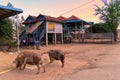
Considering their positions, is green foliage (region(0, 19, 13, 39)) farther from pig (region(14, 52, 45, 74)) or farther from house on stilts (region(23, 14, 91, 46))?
pig (region(14, 52, 45, 74))

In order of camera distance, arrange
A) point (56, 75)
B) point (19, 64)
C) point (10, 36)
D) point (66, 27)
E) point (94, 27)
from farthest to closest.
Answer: point (94, 27) < point (66, 27) < point (10, 36) < point (19, 64) < point (56, 75)

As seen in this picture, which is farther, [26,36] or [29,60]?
[26,36]

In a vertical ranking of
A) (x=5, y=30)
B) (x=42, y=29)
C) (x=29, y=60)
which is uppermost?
(x=42, y=29)

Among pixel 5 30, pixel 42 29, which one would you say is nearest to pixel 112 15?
pixel 42 29

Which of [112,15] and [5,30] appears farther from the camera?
[112,15]

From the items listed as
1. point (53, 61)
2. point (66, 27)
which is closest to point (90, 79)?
point (53, 61)

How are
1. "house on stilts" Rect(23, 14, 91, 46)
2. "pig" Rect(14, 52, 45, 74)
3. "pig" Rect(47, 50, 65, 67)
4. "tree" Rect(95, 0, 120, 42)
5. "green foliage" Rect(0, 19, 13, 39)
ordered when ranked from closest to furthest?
"pig" Rect(14, 52, 45, 74) < "pig" Rect(47, 50, 65, 67) < "green foliage" Rect(0, 19, 13, 39) < "house on stilts" Rect(23, 14, 91, 46) < "tree" Rect(95, 0, 120, 42)

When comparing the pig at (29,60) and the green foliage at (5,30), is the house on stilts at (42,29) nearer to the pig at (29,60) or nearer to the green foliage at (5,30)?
the green foliage at (5,30)

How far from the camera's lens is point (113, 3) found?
138 ft

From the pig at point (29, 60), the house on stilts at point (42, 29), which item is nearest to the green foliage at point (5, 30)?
the house on stilts at point (42, 29)

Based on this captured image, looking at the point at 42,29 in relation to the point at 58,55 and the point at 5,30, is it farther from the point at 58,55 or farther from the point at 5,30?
the point at 58,55

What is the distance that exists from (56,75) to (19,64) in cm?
200

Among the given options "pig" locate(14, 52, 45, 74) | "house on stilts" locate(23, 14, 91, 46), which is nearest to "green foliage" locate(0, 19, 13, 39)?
"house on stilts" locate(23, 14, 91, 46)

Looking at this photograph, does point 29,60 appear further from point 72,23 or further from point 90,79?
point 72,23
